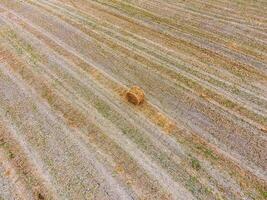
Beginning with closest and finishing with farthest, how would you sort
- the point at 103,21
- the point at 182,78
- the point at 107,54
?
the point at 182,78
the point at 107,54
the point at 103,21

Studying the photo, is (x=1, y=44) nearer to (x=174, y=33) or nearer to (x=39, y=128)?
(x=39, y=128)

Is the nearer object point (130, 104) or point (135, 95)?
point (135, 95)

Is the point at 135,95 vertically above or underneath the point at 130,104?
above

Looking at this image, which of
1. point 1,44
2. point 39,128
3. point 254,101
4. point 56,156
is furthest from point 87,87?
point 254,101

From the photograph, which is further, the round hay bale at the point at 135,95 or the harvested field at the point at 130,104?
the round hay bale at the point at 135,95
